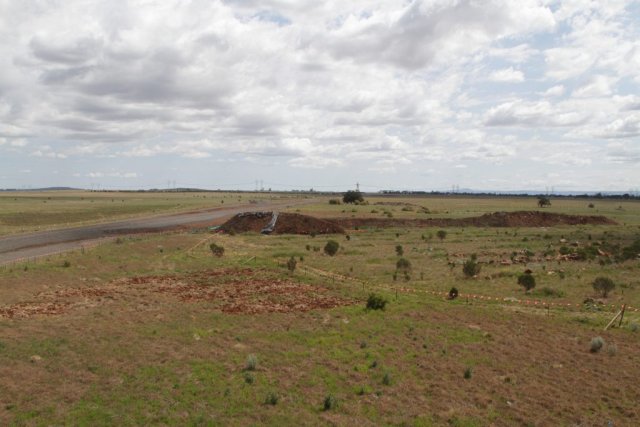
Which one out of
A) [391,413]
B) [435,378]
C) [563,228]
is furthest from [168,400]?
[563,228]

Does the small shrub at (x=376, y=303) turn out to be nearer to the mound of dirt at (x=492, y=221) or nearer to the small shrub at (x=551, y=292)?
the small shrub at (x=551, y=292)

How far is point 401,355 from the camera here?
17156 mm

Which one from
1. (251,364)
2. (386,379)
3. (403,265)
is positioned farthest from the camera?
(403,265)

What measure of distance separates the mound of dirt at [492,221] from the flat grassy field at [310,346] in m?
38.4

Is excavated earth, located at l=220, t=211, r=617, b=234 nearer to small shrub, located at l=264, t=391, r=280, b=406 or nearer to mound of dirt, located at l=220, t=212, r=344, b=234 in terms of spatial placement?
mound of dirt, located at l=220, t=212, r=344, b=234

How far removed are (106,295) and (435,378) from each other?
17.8 metres

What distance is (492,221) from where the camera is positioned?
75.9 m

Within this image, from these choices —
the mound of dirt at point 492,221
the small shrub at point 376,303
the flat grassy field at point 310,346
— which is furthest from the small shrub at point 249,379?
the mound of dirt at point 492,221

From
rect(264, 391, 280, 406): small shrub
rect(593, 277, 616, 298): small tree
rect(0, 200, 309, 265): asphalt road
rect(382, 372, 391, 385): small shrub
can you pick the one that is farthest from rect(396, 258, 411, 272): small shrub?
rect(0, 200, 309, 265): asphalt road

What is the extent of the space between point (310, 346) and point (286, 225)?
4312 cm

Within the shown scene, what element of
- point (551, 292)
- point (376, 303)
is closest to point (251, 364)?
point (376, 303)

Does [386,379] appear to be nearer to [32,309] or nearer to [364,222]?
[32,309]

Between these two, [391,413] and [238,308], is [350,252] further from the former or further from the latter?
[391,413]

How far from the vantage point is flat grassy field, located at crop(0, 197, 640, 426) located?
1305 cm
